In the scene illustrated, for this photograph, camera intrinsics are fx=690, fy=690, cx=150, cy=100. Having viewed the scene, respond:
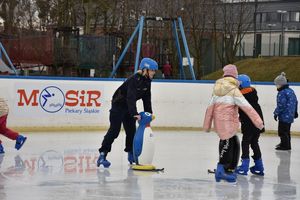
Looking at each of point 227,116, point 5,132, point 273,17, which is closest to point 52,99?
point 5,132

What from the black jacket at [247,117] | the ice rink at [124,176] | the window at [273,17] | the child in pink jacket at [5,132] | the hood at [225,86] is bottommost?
the ice rink at [124,176]

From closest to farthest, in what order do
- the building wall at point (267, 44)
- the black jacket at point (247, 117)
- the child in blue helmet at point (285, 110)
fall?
the black jacket at point (247, 117), the child in blue helmet at point (285, 110), the building wall at point (267, 44)

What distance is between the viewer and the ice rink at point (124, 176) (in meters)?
7.62

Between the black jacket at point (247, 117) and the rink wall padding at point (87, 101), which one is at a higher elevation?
the black jacket at point (247, 117)

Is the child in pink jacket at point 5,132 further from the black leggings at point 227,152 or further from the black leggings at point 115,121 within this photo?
the black leggings at point 227,152

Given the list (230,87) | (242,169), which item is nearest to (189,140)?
(242,169)

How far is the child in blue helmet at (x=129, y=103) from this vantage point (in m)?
9.30

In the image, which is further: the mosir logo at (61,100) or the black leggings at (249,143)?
the mosir logo at (61,100)

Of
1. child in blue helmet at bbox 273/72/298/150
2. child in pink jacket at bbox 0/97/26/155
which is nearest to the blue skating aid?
child in pink jacket at bbox 0/97/26/155

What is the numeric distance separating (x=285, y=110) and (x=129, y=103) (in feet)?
15.6

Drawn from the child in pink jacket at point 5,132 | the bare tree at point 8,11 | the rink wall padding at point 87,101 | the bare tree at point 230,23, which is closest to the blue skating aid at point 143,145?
the child in pink jacket at point 5,132

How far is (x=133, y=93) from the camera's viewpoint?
9273mm

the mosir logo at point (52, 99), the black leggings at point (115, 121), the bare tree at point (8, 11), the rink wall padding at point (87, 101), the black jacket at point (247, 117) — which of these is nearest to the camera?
the black jacket at point (247, 117)

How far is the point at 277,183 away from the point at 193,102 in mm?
8205
